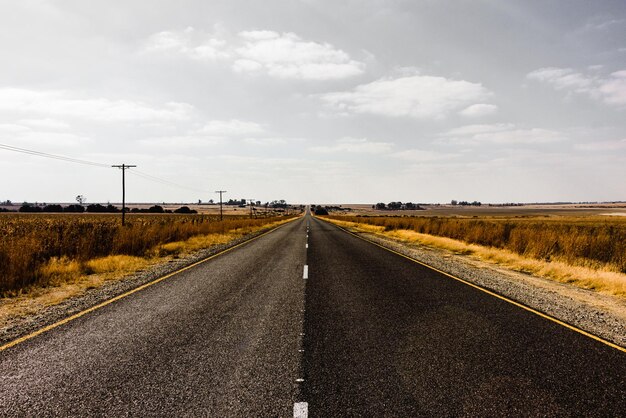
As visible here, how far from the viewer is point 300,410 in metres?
3.07

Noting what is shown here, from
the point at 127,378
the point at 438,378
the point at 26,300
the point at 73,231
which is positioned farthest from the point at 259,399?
the point at 73,231

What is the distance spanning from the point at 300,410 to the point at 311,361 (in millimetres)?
1081

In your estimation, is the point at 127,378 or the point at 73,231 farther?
the point at 73,231

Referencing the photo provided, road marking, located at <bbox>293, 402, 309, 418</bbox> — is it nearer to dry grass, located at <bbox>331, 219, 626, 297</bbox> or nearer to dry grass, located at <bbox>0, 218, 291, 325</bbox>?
dry grass, located at <bbox>0, 218, 291, 325</bbox>

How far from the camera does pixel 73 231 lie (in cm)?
1462

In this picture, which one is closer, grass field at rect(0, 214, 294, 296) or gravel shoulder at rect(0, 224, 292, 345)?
gravel shoulder at rect(0, 224, 292, 345)

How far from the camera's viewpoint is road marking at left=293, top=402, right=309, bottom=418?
2996 mm

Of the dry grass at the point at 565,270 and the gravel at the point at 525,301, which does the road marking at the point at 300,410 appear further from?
the dry grass at the point at 565,270

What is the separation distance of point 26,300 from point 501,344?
9037mm

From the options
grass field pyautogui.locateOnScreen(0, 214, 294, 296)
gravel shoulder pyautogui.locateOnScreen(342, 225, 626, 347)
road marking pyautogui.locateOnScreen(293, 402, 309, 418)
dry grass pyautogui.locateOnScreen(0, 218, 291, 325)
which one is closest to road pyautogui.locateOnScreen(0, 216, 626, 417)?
road marking pyautogui.locateOnScreen(293, 402, 309, 418)

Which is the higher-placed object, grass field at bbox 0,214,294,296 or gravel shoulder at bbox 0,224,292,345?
grass field at bbox 0,214,294,296

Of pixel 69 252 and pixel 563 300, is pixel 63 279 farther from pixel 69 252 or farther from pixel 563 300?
pixel 563 300

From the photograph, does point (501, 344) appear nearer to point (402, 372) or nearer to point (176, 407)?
point (402, 372)

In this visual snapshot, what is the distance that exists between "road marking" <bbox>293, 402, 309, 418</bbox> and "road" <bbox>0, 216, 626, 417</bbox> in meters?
0.02
